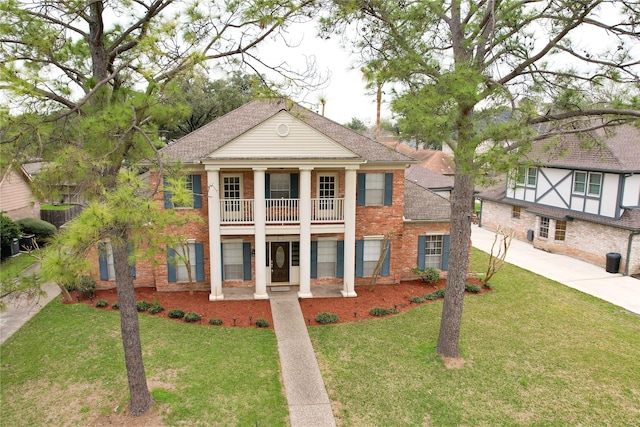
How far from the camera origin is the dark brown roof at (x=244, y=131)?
51.1 feet

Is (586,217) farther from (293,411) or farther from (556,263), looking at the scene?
(293,411)

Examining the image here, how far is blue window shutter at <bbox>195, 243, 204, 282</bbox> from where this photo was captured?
16.0 metres

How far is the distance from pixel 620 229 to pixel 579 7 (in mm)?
13792

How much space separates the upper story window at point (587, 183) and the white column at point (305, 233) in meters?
14.4

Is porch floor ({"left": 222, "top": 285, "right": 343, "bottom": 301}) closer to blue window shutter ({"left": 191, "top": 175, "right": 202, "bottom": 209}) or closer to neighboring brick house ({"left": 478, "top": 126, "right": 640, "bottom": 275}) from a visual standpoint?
blue window shutter ({"left": 191, "top": 175, "right": 202, "bottom": 209})

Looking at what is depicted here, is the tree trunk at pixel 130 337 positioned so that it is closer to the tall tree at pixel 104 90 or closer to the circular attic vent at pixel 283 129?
the tall tree at pixel 104 90

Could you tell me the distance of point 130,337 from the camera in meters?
8.77

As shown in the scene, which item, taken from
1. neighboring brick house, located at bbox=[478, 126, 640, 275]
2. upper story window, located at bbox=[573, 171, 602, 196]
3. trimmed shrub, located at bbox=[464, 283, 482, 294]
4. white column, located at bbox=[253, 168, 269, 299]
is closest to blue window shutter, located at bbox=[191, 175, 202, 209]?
white column, located at bbox=[253, 168, 269, 299]

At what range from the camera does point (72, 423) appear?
8508 mm

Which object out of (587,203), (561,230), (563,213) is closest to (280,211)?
(563,213)

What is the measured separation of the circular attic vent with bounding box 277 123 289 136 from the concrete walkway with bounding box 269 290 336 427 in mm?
5804

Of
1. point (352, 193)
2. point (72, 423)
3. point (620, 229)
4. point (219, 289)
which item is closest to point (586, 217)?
point (620, 229)

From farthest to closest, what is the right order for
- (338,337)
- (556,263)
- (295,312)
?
(556,263), (295,312), (338,337)

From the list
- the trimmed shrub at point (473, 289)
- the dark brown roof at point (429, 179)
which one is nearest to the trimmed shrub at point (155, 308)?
the trimmed shrub at point (473, 289)
